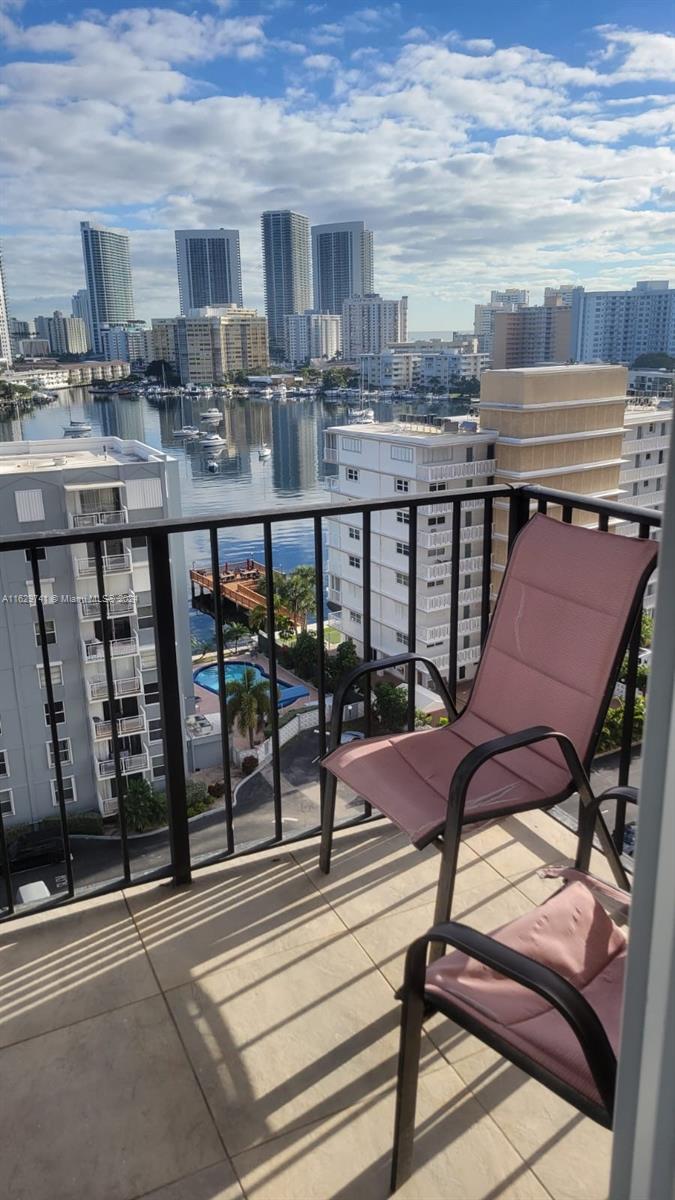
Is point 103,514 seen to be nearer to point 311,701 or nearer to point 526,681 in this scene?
point 311,701

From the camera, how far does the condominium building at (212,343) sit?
830 inches

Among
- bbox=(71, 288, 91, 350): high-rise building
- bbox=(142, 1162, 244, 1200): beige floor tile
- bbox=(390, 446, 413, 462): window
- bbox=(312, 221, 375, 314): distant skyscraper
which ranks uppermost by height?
bbox=(312, 221, 375, 314): distant skyscraper

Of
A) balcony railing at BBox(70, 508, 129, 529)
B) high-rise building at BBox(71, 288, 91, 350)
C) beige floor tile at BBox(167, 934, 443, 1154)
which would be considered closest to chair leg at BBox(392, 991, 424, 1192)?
beige floor tile at BBox(167, 934, 443, 1154)

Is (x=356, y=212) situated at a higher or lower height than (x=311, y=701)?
→ higher

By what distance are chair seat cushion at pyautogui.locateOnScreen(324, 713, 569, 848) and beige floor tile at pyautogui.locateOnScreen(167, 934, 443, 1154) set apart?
412mm

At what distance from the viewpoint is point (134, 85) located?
23391mm

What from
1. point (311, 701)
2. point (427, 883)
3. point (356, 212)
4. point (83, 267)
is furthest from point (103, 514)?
point (356, 212)

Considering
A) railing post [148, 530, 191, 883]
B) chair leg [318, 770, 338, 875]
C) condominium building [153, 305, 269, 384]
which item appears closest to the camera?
railing post [148, 530, 191, 883]

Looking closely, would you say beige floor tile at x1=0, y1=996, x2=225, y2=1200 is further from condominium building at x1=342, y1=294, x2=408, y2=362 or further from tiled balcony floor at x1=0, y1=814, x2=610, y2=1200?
condominium building at x1=342, y1=294, x2=408, y2=362

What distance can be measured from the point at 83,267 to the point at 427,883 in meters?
27.5

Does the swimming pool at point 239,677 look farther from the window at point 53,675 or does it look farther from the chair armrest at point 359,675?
the chair armrest at point 359,675

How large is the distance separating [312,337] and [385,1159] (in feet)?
71.1

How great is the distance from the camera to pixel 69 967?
1989mm

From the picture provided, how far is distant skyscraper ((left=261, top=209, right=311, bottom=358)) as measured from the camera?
23.0 metres
